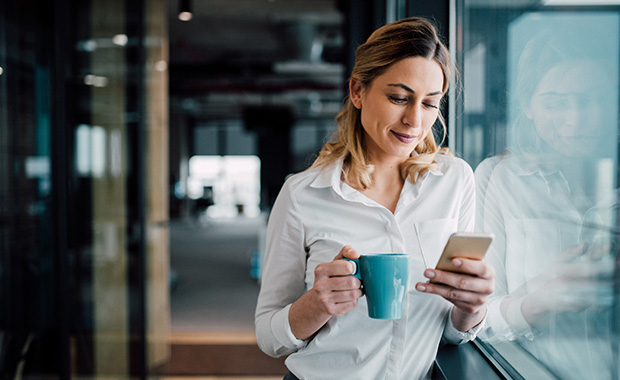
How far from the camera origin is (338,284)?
0.91m

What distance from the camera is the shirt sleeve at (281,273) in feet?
3.83

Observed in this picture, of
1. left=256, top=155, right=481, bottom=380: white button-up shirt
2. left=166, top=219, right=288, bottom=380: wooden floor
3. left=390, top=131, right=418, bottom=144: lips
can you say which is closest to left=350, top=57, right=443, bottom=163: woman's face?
left=390, top=131, right=418, bottom=144: lips

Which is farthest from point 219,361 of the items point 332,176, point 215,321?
point 332,176

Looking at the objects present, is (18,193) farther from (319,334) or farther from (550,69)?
(550,69)

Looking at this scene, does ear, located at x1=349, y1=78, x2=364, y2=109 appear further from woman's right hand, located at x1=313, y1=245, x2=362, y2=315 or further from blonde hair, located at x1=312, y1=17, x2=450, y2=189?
woman's right hand, located at x1=313, y1=245, x2=362, y2=315

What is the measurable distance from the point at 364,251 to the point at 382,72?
38 centimetres

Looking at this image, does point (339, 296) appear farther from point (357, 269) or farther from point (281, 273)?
point (281, 273)

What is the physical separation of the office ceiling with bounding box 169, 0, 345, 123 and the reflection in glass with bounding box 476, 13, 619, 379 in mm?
4268

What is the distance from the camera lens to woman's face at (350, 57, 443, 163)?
103 centimetres

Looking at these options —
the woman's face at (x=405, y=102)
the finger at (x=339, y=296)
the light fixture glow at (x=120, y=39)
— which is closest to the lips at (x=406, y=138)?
the woman's face at (x=405, y=102)

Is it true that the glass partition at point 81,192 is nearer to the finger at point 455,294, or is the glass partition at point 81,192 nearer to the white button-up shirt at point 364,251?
the white button-up shirt at point 364,251

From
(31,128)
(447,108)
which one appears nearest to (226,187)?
(31,128)

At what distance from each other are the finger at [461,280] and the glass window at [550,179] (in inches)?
5.1

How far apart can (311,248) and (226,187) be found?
1674cm
